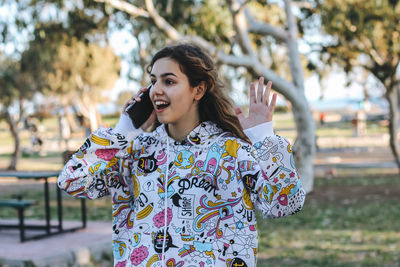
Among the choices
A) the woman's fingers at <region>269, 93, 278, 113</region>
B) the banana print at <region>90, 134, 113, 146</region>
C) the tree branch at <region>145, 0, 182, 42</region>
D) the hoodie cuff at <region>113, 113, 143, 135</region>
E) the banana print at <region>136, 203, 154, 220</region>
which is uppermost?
the tree branch at <region>145, 0, 182, 42</region>

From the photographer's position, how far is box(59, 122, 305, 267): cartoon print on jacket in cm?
228

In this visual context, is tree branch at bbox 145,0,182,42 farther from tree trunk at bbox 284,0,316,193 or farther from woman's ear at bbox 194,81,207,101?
woman's ear at bbox 194,81,207,101

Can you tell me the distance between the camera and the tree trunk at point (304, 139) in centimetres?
1304

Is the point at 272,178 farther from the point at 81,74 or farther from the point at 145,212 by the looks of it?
the point at 81,74

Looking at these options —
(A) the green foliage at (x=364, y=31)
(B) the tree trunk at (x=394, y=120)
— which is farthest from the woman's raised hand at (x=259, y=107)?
(B) the tree trunk at (x=394, y=120)

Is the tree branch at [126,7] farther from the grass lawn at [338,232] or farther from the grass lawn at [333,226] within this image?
the grass lawn at [338,232]

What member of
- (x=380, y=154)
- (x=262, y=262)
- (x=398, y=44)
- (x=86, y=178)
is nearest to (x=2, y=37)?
(x=398, y=44)

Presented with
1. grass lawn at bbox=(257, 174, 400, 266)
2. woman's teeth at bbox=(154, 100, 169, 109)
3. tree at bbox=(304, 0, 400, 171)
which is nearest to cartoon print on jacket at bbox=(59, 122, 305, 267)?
woman's teeth at bbox=(154, 100, 169, 109)

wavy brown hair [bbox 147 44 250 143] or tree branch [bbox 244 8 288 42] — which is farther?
tree branch [bbox 244 8 288 42]

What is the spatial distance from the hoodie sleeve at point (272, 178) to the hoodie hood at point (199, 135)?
181mm

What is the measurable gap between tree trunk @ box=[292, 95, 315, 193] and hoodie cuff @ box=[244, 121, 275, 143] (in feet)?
35.1

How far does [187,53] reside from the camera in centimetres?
250

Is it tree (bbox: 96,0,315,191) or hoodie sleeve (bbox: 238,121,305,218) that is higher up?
tree (bbox: 96,0,315,191)

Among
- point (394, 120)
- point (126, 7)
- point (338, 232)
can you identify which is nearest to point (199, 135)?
point (338, 232)
